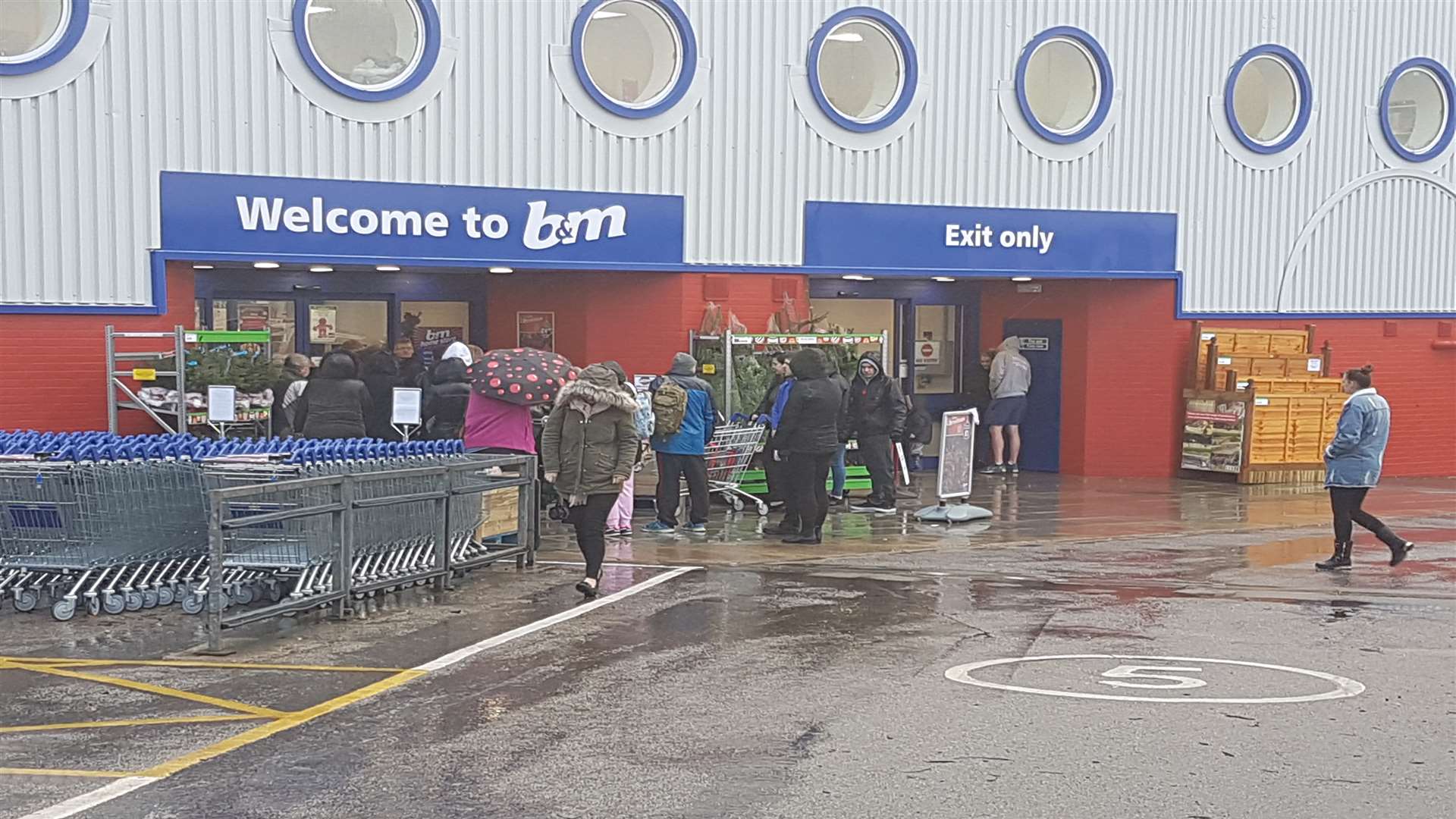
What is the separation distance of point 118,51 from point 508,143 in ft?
13.6

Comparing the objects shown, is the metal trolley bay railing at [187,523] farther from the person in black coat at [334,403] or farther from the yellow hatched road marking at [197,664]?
the person in black coat at [334,403]

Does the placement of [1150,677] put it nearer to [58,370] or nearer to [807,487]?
[807,487]

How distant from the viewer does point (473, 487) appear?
12242 millimetres

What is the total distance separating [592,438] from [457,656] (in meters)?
2.67

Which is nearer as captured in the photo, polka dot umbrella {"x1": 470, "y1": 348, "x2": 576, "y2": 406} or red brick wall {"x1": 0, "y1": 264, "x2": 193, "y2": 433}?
polka dot umbrella {"x1": 470, "y1": 348, "x2": 576, "y2": 406}

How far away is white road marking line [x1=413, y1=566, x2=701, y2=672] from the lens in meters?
9.39

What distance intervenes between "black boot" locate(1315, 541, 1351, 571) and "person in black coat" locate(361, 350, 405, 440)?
30.8 ft

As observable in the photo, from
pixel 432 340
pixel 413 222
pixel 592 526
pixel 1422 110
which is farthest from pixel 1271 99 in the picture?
pixel 592 526

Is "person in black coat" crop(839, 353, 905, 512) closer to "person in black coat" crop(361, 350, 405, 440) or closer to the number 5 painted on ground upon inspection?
"person in black coat" crop(361, 350, 405, 440)

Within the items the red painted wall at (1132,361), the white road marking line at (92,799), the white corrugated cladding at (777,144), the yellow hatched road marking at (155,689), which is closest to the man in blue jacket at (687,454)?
the white corrugated cladding at (777,144)

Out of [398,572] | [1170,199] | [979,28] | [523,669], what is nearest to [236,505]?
[398,572]

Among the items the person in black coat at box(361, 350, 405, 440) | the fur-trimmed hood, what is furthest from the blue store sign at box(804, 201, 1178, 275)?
the fur-trimmed hood

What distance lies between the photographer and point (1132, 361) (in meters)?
22.0

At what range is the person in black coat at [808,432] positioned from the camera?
48.9 ft
